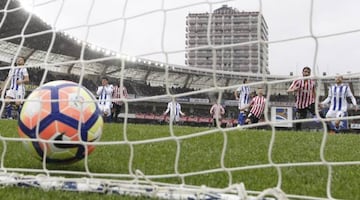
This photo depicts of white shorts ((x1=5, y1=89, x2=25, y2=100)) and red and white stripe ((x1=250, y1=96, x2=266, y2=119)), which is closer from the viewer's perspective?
white shorts ((x1=5, y1=89, x2=25, y2=100))

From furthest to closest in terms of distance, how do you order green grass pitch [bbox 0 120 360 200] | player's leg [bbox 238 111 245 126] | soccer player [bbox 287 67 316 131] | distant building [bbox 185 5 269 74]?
player's leg [bbox 238 111 245 126]
soccer player [bbox 287 67 316 131]
distant building [bbox 185 5 269 74]
green grass pitch [bbox 0 120 360 200]

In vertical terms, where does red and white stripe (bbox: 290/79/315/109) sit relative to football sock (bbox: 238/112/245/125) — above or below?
above

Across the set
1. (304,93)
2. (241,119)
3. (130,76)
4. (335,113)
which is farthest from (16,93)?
(130,76)

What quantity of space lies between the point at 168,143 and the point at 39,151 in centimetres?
219

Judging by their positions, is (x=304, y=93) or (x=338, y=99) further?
(x=338, y=99)

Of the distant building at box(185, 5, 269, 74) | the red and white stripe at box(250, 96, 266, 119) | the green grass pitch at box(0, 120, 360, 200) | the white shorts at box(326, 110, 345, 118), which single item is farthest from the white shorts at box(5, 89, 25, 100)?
the distant building at box(185, 5, 269, 74)

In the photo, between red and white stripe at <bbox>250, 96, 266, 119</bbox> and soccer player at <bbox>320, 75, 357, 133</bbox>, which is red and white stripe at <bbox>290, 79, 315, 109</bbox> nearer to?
soccer player at <bbox>320, 75, 357, 133</bbox>

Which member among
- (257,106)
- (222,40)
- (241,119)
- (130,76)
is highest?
(130,76)

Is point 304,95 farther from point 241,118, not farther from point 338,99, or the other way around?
point 241,118

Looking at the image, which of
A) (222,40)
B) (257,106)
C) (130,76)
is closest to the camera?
(222,40)

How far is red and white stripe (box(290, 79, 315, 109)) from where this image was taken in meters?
10.1

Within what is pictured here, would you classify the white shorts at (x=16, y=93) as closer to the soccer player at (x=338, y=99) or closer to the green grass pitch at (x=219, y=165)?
the green grass pitch at (x=219, y=165)

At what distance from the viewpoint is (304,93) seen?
1023 centimetres

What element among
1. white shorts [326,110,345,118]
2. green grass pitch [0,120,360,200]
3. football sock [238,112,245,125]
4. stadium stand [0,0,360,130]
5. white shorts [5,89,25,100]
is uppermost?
stadium stand [0,0,360,130]
